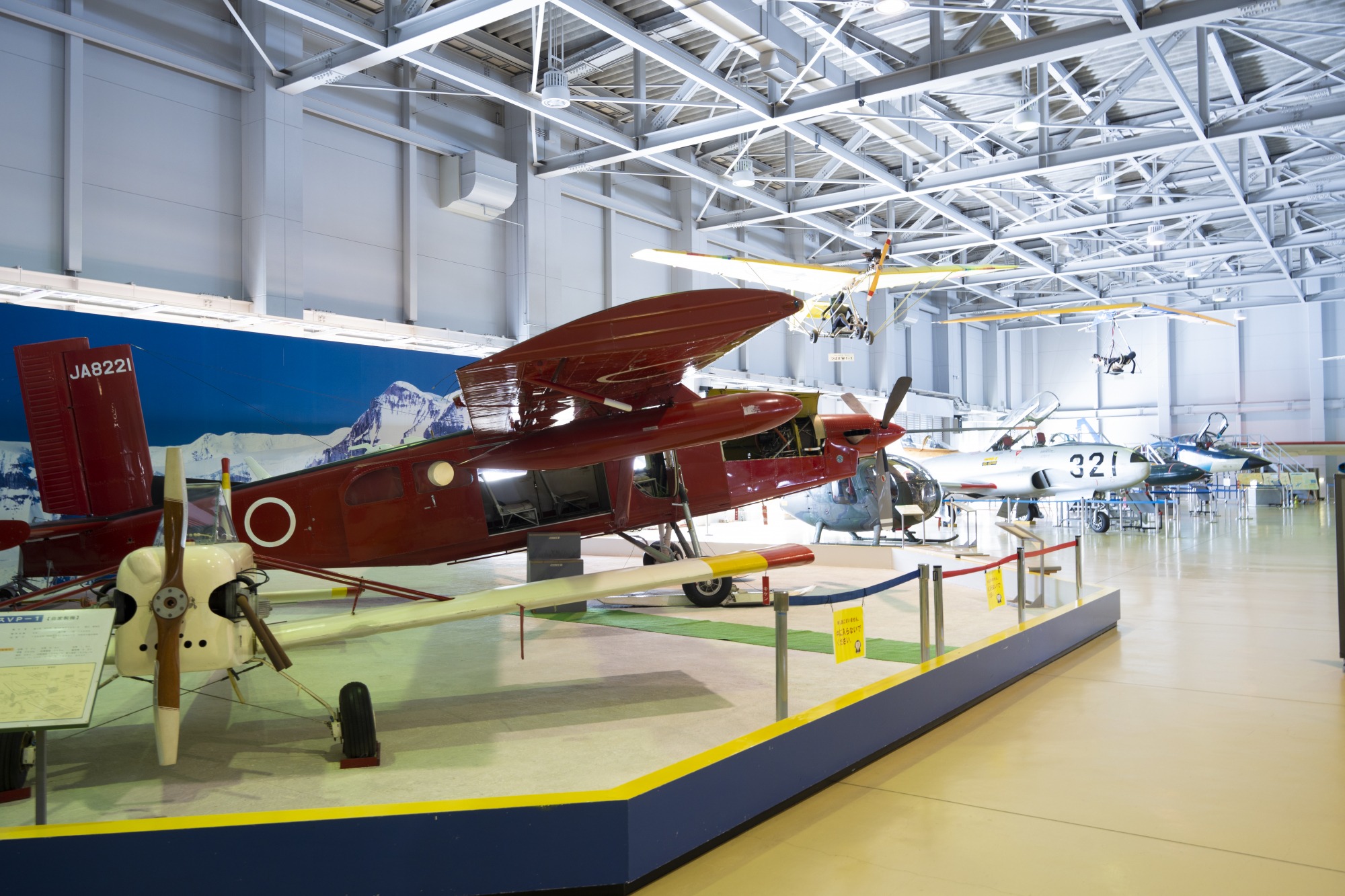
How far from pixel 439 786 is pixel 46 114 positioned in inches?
433

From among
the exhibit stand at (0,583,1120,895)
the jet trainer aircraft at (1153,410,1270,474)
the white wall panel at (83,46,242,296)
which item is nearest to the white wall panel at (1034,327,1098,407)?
the jet trainer aircraft at (1153,410,1270,474)

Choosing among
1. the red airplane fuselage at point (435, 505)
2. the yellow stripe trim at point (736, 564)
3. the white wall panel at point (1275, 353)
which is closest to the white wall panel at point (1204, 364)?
the white wall panel at point (1275, 353)

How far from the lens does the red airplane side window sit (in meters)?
6.87

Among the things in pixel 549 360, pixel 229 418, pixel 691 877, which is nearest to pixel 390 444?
pixel 229 418

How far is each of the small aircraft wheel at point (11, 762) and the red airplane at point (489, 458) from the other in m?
1.46

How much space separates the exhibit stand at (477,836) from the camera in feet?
8.82

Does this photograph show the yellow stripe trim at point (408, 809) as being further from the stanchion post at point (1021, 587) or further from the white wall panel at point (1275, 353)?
the white wall panel at point (1275, 353)

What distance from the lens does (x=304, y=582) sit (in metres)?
10.2

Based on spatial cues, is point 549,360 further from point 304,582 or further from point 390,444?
point 390,444

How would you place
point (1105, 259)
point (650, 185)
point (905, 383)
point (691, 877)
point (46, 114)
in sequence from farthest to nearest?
point (1105, 259) < point (650, 185) < point (46, 114) < point (905, 383) < point (691, 877)

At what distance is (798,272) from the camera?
17.5 meters

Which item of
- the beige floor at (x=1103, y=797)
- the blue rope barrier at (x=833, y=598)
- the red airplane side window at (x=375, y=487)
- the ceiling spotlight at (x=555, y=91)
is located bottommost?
the beige floor at (x=1103, y=797)

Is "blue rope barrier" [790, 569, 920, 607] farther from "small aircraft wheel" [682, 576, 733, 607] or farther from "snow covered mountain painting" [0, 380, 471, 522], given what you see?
"snow covered mountain painting" [0, 380, 471, 522]

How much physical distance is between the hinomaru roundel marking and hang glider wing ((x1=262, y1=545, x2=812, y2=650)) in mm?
2862
